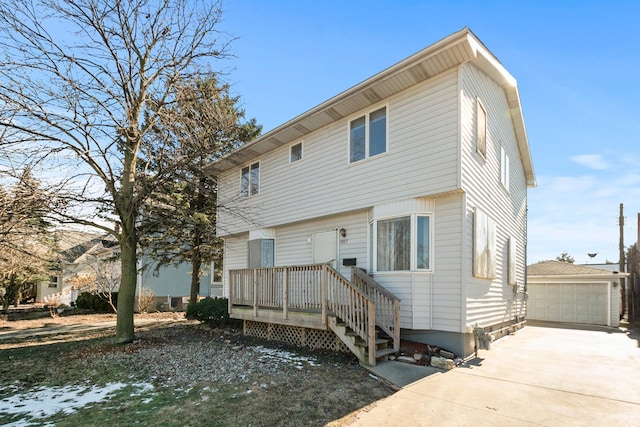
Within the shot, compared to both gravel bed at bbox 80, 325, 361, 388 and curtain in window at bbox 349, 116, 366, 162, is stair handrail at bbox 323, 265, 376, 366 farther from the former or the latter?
curtain in window at bbox 349, 116, 366, 162

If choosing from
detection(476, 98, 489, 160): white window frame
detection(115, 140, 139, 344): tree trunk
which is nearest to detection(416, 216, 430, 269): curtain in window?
detection(476, 98, 489, 160): white window frame

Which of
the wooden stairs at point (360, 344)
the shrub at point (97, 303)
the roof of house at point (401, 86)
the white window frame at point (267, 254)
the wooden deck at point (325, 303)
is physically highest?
the roof of house at point (401, 86)

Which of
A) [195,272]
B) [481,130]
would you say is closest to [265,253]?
[195,272]

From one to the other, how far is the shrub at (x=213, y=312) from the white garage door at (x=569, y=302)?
44.9 feet

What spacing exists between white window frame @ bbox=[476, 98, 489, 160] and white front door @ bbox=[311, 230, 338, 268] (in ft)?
13.9

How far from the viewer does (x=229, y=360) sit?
24.7ft

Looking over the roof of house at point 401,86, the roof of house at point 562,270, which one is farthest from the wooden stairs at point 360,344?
the roof of house at point 562,270

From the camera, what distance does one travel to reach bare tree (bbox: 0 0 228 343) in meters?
7.56

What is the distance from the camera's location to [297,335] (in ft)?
30.3

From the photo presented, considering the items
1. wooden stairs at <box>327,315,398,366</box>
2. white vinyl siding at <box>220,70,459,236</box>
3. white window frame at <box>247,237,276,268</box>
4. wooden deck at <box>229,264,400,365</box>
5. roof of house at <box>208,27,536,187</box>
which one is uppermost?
roof of house at <box>208,27,536,187</box>

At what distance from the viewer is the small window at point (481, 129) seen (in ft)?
27.9

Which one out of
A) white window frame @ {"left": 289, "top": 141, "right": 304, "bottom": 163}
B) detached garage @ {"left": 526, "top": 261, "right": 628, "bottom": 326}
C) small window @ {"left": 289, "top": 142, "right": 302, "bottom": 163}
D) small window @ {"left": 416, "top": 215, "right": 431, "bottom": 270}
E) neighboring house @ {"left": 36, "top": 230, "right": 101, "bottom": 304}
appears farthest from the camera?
neighboring house @ {"left": 36, "top": 230, "right": 101, "bottom": 304}

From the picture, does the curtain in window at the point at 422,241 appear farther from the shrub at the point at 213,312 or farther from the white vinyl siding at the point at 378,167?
the shrub at the point at 213,312

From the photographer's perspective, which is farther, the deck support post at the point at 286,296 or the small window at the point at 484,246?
the deck support post at the point at 286,296
